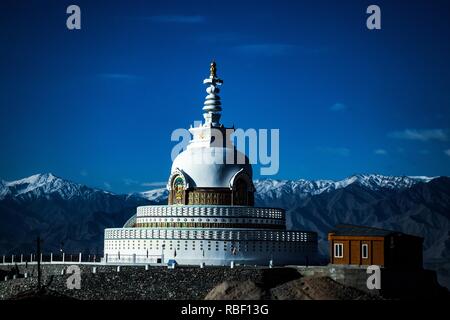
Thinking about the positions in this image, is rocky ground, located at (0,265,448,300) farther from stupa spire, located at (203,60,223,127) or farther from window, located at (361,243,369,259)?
stupa spire, located at (203,60,223,127)

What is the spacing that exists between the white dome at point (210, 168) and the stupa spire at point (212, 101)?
297 cm

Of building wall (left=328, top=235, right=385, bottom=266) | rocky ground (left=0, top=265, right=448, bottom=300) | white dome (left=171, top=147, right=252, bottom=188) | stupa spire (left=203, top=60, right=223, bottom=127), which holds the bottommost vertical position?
rocky ground (left=0, top=265, right=448, bottom=300)

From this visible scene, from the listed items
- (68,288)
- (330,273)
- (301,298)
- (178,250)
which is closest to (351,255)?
(330,273)

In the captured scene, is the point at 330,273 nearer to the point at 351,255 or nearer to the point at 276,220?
the point at 351,255

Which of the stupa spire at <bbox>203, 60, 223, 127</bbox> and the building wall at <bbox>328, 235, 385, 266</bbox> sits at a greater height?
the stupa spire at <bbox>203, 60, 223, 127</bbox>

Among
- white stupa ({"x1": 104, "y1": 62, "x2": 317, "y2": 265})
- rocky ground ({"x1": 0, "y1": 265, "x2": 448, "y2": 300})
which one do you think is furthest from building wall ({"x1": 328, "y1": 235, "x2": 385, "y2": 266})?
white stupa ({"x1": 104, "y1": 62, "x2": 317, "y2": 265})

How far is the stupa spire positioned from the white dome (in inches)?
117

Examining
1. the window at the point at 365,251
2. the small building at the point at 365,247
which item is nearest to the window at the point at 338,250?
the small building at the point at 365,247

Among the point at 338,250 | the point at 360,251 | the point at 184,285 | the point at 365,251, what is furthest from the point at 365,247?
the point at 184,285

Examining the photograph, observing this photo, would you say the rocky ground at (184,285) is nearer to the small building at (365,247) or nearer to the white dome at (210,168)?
the small building at (365,247)

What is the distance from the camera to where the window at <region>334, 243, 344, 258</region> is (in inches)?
3022

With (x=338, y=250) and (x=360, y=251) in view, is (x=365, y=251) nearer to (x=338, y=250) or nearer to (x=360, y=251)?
(x=360, y=251)

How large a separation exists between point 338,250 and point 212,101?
19.6 m

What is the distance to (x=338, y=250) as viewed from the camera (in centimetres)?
7688
